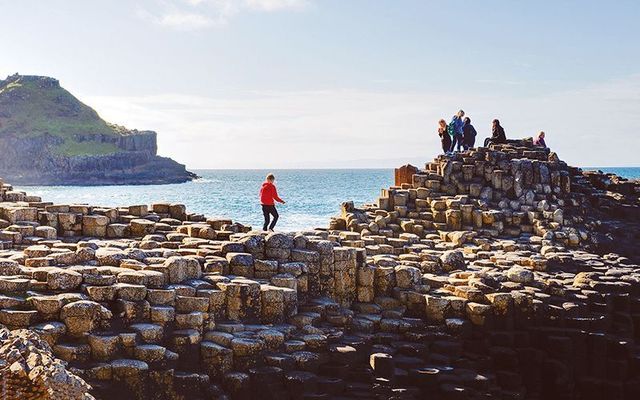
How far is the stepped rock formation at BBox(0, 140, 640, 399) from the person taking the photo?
1392 centimetres

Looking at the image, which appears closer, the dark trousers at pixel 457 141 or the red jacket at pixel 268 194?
the red jacket at pixel 268 194

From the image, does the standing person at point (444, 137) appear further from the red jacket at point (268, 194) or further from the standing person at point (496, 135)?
the red jacket at point (268, 194)

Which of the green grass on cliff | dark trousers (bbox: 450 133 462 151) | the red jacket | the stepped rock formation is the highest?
the green grass on cliff

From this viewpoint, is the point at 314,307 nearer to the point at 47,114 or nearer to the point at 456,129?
the point at 456,129

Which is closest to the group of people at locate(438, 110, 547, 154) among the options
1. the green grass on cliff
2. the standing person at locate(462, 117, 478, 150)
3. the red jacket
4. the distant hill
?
the standing person at locate(462, 117, 478, 150)

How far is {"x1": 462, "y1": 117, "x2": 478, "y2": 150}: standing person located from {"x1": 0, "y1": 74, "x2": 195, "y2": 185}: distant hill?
116 metres

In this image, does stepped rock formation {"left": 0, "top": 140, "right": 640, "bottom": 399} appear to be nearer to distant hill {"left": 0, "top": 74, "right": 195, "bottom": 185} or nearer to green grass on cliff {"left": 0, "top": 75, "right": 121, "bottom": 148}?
distant hill {"left": 0, "top": 74, "right": 195, "bottom": 185}

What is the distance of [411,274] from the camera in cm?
1980

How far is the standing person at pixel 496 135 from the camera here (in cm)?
3447

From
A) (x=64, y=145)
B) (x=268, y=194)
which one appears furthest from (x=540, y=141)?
(x=64, y=145)

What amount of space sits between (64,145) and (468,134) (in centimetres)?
12737

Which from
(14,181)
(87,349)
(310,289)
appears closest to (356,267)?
(310,289)

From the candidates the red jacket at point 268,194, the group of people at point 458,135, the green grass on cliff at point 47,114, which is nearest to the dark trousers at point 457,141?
the group of people at point 458,135

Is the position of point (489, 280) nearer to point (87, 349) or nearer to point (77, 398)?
point (87, 349)
